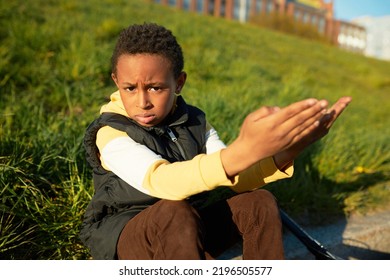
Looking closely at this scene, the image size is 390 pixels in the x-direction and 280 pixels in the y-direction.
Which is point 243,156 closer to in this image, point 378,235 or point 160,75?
point 160,75

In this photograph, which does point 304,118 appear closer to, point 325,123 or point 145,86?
point 325,123

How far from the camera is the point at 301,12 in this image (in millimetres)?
18688

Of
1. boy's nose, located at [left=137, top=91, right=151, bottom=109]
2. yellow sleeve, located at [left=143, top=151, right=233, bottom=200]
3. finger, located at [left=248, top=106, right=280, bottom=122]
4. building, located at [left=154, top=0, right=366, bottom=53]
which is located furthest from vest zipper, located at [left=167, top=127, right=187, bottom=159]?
building, located at [left=154, top=0, right=366, bottom=53]

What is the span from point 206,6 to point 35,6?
21274 mm

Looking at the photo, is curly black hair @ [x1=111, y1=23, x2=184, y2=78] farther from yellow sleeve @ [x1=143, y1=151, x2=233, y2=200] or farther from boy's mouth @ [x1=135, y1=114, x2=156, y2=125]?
yellow sleeve @ [x1=143, y1=151, x2=233, y2=200]

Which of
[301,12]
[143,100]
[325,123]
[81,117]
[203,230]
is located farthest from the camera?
[301,12]

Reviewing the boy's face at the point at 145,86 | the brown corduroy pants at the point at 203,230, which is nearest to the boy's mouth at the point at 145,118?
the boy's face at the point at 145,86

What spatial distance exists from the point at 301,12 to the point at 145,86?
18.7 meters

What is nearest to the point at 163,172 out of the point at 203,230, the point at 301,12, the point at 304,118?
the point at 203,230

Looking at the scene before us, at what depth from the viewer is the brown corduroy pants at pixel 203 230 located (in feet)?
4.29

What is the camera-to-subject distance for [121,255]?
146 centimetres

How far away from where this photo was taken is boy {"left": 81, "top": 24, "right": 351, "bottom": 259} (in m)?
1.25

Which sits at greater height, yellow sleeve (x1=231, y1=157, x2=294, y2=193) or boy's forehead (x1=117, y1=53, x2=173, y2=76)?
boy's forehead (x1=117, y1=53, x2=173, y2=76)

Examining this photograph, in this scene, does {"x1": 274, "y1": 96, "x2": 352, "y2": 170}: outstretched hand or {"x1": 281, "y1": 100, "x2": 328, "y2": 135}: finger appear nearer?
{"x1": 281, "y1": 100, "x2": 328, "y2": 135}: finger
